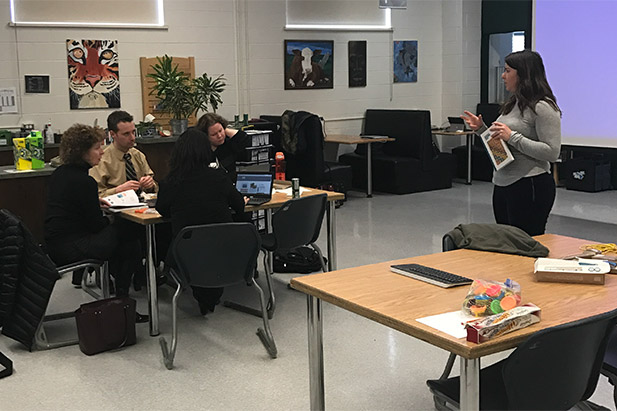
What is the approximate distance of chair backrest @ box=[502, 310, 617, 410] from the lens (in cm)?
212

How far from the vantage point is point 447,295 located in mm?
2646

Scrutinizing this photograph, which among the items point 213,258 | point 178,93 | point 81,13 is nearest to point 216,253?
point 213,258

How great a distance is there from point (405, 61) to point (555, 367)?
30.5 ft

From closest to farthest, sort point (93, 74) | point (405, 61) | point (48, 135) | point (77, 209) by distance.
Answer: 1. point (77, 209)
2. point (48, 135)
3. point (93, 74)
4. point (405, 61)

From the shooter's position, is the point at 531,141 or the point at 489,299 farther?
the point at 531,141

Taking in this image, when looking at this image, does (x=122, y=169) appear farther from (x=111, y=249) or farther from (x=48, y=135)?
(x=48, y=135)

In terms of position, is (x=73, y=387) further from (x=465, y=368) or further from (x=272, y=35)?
(x=272, y=35)

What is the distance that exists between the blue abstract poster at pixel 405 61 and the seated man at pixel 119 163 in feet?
20.6

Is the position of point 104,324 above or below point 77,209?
below

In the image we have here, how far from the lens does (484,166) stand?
1084 cm

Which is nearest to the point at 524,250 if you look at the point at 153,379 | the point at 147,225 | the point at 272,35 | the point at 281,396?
the point at 281,396

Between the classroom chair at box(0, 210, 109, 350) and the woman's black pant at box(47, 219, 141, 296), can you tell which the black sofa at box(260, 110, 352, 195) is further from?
the classroom chair at box(0, 210, 109, 350)

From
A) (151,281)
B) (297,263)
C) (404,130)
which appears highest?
(404,130)

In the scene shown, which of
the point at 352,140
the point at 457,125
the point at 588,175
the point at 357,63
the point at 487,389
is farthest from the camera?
the point at 457,125
